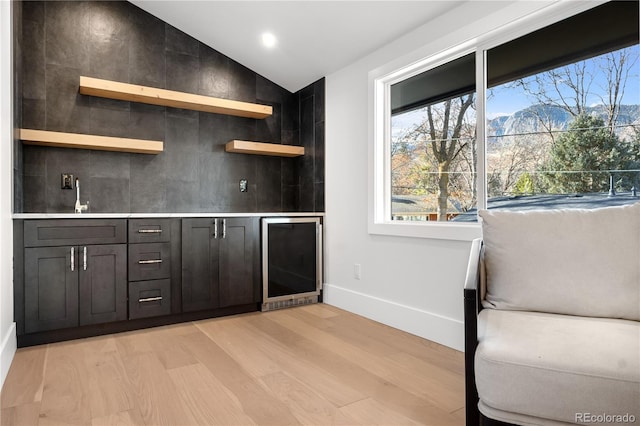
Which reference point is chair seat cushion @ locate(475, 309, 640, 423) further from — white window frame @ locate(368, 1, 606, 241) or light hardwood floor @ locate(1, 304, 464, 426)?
white window frame @ locate(368, 1, 606, 241)

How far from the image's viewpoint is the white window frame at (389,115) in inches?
86.0

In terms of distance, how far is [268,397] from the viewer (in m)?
1.82

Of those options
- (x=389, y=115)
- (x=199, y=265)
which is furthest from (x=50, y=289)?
(x=389, y=115)

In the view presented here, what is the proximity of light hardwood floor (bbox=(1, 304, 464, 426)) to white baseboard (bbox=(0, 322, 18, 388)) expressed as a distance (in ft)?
0.13

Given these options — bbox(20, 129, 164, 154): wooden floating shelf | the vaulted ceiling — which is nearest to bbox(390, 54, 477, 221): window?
the vaulted ceiling

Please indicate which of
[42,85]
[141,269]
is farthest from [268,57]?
[141,269]

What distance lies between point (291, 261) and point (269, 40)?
6.40 feet

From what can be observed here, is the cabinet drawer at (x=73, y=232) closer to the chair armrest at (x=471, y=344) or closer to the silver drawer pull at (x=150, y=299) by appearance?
the silver drawer pull at (x=150, y=299)

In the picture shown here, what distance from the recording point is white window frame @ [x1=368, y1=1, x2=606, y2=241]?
218cm

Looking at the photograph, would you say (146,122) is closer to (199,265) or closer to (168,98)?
(168,98)

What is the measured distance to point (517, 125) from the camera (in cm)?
235

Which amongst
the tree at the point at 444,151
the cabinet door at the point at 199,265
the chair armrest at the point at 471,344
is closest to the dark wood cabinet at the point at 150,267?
the cabinet door at the point at 199,265

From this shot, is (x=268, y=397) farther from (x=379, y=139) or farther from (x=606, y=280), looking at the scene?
(x=379, y=139)

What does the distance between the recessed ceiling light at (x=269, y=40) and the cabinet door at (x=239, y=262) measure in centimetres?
156
